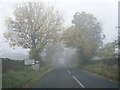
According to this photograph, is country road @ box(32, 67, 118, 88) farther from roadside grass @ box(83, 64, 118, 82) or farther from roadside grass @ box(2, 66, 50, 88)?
roadside grass @ box(83, 64, 118, 82)

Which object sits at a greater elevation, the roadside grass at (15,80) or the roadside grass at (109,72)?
the roadside grass at (15,80)

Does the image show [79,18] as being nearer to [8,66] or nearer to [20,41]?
[20,41]

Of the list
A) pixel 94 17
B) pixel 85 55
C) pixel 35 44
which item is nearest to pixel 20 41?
pixel 35 44

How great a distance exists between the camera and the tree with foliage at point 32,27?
45.7m

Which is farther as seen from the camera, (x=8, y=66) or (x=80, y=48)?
(x=80, y=48)

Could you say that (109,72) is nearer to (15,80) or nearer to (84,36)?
(15,80)

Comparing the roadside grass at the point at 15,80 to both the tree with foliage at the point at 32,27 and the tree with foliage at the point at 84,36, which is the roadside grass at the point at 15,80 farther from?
the tree with foliage at the point at 84,36

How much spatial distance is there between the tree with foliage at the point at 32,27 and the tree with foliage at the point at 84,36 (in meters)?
10.2

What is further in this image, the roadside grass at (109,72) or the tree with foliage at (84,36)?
the tree with foliage at (84,36)

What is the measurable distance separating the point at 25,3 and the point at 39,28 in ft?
16.9


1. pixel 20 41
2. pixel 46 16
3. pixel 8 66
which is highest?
pixel 46 16

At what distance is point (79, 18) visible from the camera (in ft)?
214

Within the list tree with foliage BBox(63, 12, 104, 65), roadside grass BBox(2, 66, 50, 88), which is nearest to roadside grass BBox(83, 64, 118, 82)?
roadside grass BBox(2, 66, 50, 88)

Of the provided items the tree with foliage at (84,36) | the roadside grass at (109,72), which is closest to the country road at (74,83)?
the roadside grass at (109,72)
